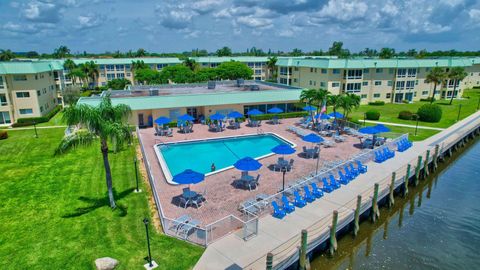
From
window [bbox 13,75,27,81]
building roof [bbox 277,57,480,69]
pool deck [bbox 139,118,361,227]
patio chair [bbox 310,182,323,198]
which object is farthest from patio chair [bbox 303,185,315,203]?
window [bbox 13,75,27,81]

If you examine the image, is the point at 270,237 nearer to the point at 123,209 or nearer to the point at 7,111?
the point at 123,209

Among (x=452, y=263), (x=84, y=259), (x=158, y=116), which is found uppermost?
(x=158, y=116)

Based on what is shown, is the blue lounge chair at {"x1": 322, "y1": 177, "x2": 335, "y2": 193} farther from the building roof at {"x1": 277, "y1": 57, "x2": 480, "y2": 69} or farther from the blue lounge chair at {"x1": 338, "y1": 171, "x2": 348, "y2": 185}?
the building roof at {"x1": 277, "y1": 57, "x2": 480, "y2": 69}

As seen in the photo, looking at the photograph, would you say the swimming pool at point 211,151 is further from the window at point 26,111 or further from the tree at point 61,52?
the tree at point 61,52

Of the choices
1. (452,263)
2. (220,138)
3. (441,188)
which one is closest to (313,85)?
(220,138)

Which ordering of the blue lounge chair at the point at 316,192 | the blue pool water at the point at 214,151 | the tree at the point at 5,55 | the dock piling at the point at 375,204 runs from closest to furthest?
the dock piling at the point at 375,204 < the blue lounge chair at the point at 316,192 < the blue pool water at the point at 214,151 < the tree at the point at 5,55

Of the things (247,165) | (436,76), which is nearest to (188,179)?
(247,165)

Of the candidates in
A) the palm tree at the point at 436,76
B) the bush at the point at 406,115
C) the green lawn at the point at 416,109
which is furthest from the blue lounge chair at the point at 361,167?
the palm tree at the point at 436,76
